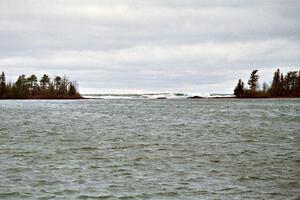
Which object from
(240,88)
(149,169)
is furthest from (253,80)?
(149,169)

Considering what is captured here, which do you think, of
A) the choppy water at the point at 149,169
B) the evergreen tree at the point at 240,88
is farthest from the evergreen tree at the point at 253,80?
the choppy water at the point at 149,169

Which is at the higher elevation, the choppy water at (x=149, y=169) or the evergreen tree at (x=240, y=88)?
the evergreen tree at (x=240, y=88)

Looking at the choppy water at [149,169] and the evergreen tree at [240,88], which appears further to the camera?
the evergreen tree at [240,88]

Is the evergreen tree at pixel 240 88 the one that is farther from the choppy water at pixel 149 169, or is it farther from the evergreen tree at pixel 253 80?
the choppy water at pixel 149 169

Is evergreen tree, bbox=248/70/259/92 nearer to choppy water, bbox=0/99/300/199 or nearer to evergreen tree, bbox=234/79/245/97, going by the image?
evergreen tree, bbox=234/79/245/97

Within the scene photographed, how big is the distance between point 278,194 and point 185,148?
39.7 ft

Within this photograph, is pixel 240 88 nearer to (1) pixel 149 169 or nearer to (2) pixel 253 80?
(2) pixel 253 80

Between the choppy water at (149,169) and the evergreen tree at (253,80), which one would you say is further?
the evergreen tree at (253,80)

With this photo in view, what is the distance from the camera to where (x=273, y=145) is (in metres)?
28.4

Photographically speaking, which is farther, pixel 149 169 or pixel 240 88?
pixel 240 88

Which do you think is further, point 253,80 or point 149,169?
point 253,80

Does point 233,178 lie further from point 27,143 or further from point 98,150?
point 27,143

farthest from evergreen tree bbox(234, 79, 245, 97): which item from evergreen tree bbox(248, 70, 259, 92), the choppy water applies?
the choppy water

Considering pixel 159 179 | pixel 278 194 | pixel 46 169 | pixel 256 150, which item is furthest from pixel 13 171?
pixel 256 150
